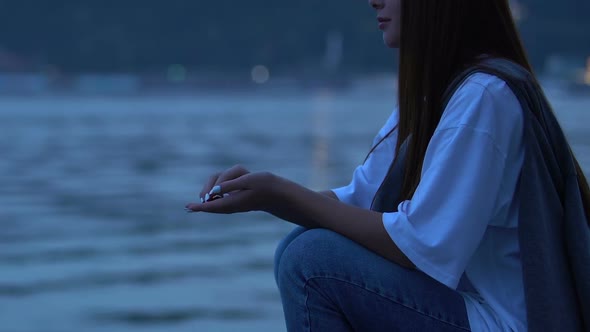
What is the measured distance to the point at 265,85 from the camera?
5175 centimetres

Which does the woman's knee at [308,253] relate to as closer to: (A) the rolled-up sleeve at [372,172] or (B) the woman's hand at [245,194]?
(B) the woman's hand at [245,194]

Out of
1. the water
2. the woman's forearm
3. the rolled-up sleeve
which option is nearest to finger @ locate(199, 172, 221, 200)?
the woman's forearm

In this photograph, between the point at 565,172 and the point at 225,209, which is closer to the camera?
the point at 565,172

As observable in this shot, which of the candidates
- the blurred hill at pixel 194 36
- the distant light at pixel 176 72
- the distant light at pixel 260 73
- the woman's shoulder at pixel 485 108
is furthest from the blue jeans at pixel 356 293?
the distant light at pixel 260 73

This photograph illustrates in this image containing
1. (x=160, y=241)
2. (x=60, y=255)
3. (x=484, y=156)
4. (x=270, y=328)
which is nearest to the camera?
(x=484, y=156)

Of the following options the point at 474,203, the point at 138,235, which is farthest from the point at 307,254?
the point at 138,235

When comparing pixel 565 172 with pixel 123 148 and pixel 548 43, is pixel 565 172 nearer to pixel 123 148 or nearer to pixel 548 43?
pixel 123 148

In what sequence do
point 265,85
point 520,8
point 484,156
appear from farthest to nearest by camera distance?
point 520,8, point 265,85, point 484,156

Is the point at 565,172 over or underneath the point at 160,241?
over

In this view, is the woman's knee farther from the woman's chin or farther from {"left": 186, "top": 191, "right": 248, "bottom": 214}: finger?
the woman's chin

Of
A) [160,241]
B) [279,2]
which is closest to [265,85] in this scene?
[279,2]

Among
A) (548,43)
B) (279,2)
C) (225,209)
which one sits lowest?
(548,43)

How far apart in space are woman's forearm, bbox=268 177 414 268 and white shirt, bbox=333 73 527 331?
4 cm

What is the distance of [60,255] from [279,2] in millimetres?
66945
